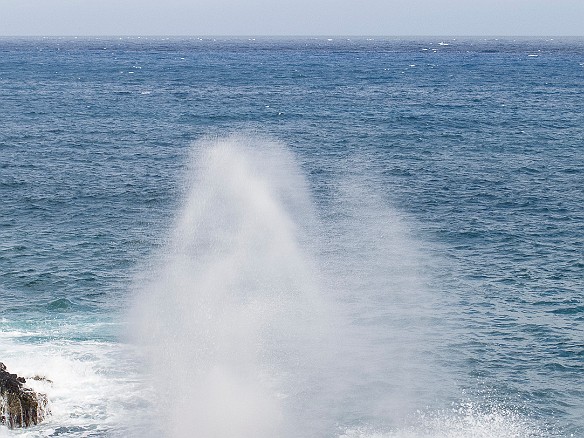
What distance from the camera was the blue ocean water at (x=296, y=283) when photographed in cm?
4119

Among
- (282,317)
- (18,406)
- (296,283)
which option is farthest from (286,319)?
(18,406)

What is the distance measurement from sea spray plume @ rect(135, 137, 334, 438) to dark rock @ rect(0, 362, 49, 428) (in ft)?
18.7

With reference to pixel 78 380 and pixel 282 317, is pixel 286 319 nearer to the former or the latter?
pixel 282 317

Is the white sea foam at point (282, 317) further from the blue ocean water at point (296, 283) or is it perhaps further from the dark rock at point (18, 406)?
the dark rock at point (18, 406)

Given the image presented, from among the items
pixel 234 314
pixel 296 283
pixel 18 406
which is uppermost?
pixel 296 283

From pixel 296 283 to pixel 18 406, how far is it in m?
23.7

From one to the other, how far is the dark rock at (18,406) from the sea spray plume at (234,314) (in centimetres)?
570

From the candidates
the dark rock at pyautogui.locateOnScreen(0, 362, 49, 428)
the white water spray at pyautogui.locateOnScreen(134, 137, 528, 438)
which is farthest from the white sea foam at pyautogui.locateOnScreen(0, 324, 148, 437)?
the white water spray at pyautogui.locateOnScreen(134, 137, 528, 438)

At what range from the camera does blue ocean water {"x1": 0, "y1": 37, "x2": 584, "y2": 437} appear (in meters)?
→ 41.2

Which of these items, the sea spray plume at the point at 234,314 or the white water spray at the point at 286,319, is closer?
the white water spray at the point at 286,319

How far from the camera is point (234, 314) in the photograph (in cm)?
5216

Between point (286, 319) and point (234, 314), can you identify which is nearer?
point (286, 319)

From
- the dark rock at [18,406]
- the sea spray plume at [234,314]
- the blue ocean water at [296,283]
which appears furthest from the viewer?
the blue ocean water at [296,283]

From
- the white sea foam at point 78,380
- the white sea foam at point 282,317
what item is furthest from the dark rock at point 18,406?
the white sea foam at point 282,317
